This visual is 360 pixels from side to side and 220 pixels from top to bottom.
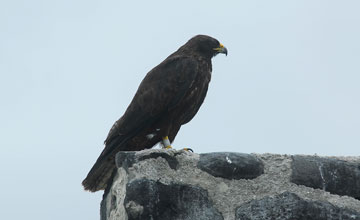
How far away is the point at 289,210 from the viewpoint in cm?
261

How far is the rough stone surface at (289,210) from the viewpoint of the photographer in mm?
2600

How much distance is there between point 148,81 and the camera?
4.87 meters

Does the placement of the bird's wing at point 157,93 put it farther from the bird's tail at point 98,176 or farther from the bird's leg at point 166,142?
the bird's tail at point 98,176

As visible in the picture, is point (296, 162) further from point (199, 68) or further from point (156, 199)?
point (199, 68)

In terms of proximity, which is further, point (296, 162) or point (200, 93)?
point (200, 93)

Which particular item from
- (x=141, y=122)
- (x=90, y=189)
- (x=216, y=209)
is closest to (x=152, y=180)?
(x=216, y=209)

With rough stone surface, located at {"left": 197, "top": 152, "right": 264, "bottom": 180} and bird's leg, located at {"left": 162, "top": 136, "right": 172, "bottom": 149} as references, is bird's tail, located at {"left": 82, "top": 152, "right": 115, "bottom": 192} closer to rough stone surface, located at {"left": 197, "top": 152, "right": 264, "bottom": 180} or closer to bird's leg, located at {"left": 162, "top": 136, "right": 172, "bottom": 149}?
bird's leg, located at {"left": 162, "top": 136, "right": 172, "bottom": 149}

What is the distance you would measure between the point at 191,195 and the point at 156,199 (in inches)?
6.8

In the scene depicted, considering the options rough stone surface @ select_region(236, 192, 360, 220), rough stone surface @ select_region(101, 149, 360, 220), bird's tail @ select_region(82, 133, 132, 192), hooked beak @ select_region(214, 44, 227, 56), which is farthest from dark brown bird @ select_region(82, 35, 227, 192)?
rough stone surface @ select_region(236, 192, 360, 220)

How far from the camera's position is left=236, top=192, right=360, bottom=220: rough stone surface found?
2600 mm

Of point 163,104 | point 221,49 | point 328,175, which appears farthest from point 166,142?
point 328,175

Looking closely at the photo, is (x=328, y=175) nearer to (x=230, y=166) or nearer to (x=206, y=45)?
(x=230, y=166)

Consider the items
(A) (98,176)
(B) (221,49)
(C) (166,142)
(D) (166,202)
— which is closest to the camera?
(D) (166,202)

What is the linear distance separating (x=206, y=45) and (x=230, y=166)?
9.17 feet
